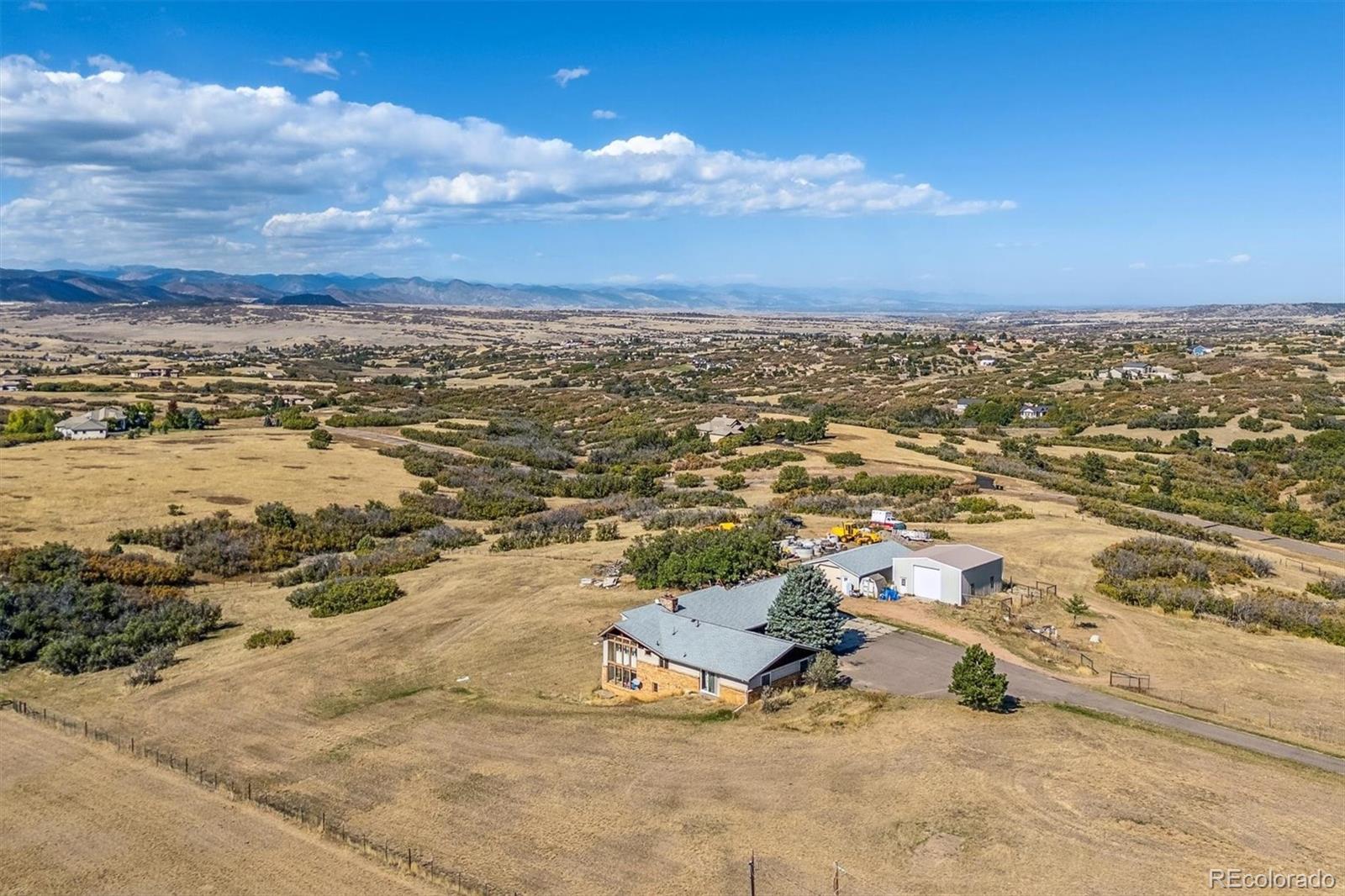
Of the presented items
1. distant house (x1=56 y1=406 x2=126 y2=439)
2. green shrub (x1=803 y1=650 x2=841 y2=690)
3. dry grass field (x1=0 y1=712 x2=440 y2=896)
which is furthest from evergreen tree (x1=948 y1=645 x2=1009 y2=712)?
distant house (x1=56 y1=406 x2=126 y2=439)

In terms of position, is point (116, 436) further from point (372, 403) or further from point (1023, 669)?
point (1023, 669)

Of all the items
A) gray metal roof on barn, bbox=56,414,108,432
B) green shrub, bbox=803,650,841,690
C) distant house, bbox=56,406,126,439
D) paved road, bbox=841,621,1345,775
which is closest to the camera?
paved road, bbox=841,621,1345,775

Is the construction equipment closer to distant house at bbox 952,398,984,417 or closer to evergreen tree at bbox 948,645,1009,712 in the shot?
evergreen tree at bbox 948,645,1009,712

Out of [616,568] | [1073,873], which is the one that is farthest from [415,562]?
[1073,873]

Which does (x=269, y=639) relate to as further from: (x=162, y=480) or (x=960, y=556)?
(x=162, y=480)

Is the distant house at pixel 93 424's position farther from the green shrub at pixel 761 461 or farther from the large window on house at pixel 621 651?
the large window on house at pixel 621 651

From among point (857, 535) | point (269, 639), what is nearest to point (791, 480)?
point (857, 535)
